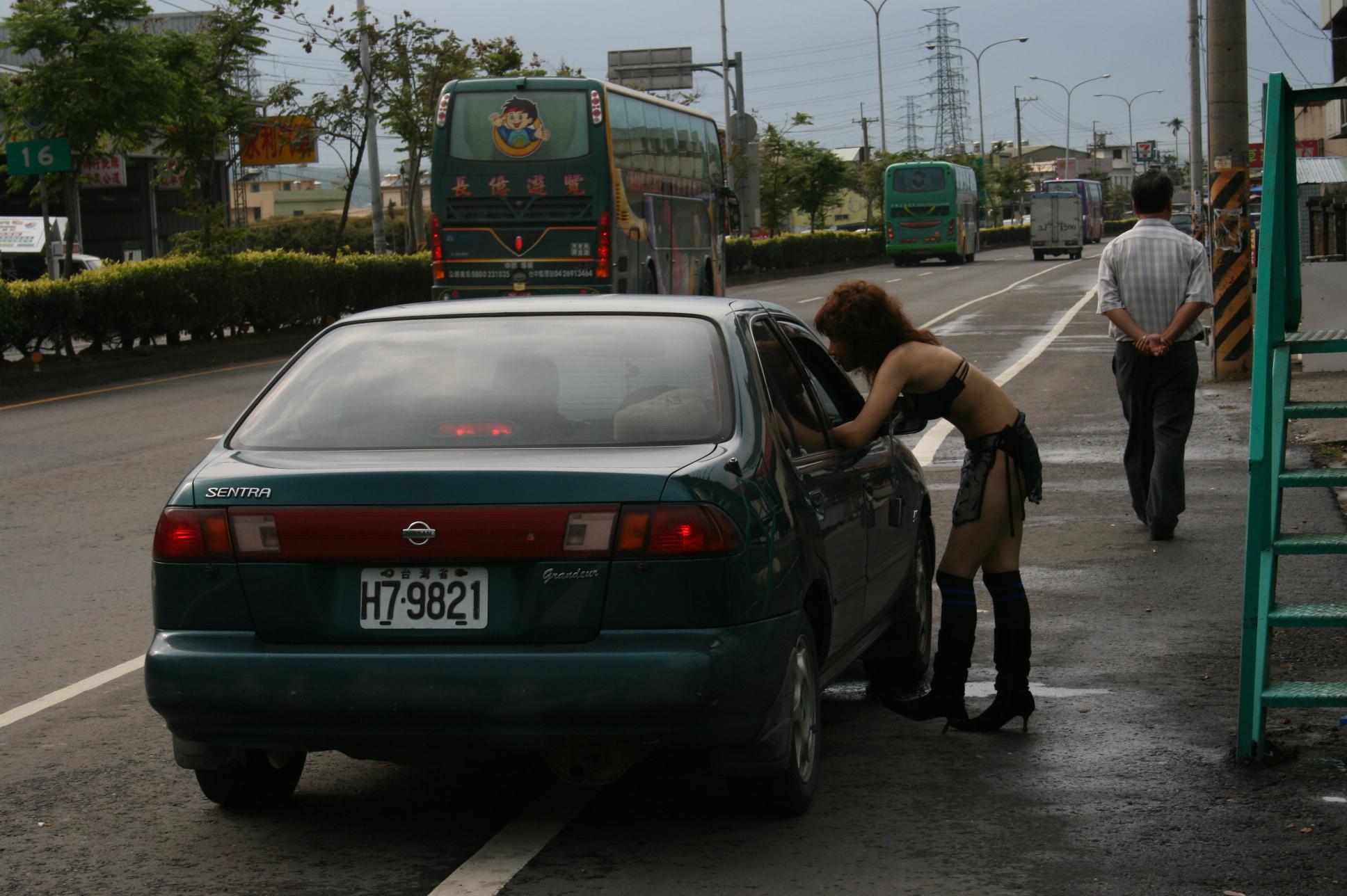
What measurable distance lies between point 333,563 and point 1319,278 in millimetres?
5729

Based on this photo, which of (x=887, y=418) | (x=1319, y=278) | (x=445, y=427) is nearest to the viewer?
(x=445, y=427)

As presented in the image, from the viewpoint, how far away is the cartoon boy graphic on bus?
24000 mm

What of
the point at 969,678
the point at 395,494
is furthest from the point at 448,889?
the point at 969,678

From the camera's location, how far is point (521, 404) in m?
4.71

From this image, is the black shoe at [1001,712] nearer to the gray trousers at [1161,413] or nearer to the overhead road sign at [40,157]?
the gray trousers at [1161,413]

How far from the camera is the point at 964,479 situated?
5.80 meters

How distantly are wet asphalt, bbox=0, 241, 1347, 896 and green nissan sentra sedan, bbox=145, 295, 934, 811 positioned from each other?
245mm

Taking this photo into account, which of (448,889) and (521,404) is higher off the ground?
(521,404)

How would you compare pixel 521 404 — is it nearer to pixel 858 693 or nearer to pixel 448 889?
pixel 448 889

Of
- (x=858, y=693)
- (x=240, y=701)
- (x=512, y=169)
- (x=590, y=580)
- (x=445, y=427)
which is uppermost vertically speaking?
(x=512, y=169)

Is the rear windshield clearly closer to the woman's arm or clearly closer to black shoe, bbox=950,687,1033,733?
the woman's arm

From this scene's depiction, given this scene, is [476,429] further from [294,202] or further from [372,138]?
[294,202]

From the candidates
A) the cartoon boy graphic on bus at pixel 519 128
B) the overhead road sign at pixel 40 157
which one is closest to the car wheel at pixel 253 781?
the cartoon boy graphic on bus at pixel 519 128

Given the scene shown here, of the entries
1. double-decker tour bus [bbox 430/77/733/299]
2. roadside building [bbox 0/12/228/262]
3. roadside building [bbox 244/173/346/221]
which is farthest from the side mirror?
roadside building [bbox 244/173/346/221]
